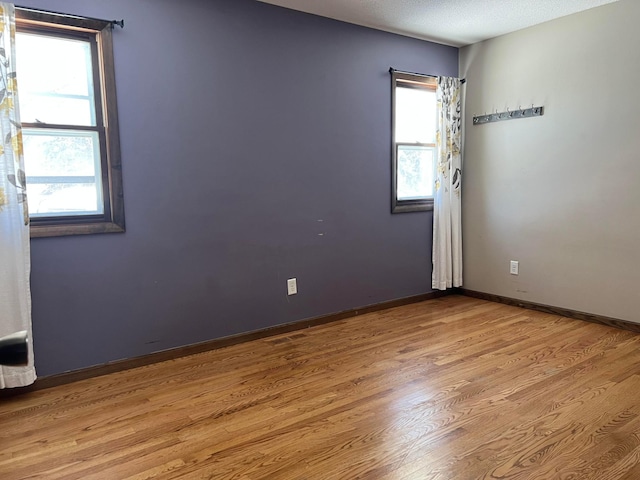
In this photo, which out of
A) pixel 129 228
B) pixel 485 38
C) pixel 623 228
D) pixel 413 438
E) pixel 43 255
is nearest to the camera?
pixel 413 438

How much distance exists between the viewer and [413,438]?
6.59 ft

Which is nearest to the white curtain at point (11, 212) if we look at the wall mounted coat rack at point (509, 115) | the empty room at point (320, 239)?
the empty room at point (320, 239)

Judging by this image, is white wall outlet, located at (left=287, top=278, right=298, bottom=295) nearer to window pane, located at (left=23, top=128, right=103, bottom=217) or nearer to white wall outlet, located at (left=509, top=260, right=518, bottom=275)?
window pane, located at (left=23, top=128, right=103, bottom=217)

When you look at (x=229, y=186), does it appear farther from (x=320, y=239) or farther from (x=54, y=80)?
(x=54, y=80)

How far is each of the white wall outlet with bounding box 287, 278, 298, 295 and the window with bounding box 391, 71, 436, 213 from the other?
1.17 metres

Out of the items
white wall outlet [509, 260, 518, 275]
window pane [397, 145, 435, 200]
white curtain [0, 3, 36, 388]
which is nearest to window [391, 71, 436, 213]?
window pane [397, 145, 435, 200]

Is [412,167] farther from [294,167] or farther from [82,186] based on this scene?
[82,186]

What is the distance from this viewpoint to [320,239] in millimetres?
3658

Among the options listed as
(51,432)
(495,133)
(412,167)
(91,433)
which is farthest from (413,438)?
(495,133)

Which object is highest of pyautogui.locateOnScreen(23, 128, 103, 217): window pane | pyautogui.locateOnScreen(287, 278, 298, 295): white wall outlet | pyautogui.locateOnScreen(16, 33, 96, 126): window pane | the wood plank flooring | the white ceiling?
the white ceiling

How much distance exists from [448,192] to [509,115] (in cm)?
85

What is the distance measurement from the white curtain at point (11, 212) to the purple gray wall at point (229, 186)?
129mm

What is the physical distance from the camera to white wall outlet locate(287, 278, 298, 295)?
139 inches

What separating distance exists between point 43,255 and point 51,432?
0.97 metres
